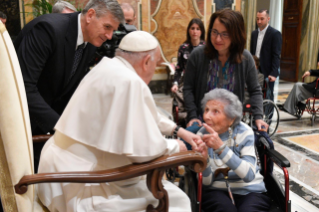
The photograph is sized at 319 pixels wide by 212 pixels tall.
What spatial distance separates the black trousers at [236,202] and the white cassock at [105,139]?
558 mm

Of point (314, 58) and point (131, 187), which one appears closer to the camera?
point (131, 187)

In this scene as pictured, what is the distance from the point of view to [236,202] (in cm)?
204

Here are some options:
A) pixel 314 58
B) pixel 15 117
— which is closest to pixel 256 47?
pixel 314 58

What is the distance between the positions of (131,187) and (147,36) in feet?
2.43

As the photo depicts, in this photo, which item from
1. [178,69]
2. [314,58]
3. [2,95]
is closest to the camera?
[2,95]

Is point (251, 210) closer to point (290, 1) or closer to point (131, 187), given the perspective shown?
point (131, 187)

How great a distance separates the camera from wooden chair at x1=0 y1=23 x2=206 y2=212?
4.48 ft

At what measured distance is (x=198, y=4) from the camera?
26.0 ft

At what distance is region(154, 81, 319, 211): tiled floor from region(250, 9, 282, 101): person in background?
672 millimetres

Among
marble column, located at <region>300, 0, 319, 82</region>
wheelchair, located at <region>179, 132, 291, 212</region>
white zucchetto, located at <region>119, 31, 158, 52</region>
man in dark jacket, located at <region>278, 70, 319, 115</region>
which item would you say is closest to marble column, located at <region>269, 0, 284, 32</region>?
marble column, located at <region>300, 0, 319, 82</region>

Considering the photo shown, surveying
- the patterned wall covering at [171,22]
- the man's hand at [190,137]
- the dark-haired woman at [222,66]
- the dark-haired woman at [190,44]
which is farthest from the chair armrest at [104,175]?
the patterned wall covering at [171,22]

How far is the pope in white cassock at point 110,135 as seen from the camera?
1.42 m

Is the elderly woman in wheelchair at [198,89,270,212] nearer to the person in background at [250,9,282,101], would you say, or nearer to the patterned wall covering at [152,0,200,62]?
the person in background at [250,9,282,101]

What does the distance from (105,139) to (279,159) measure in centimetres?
121
